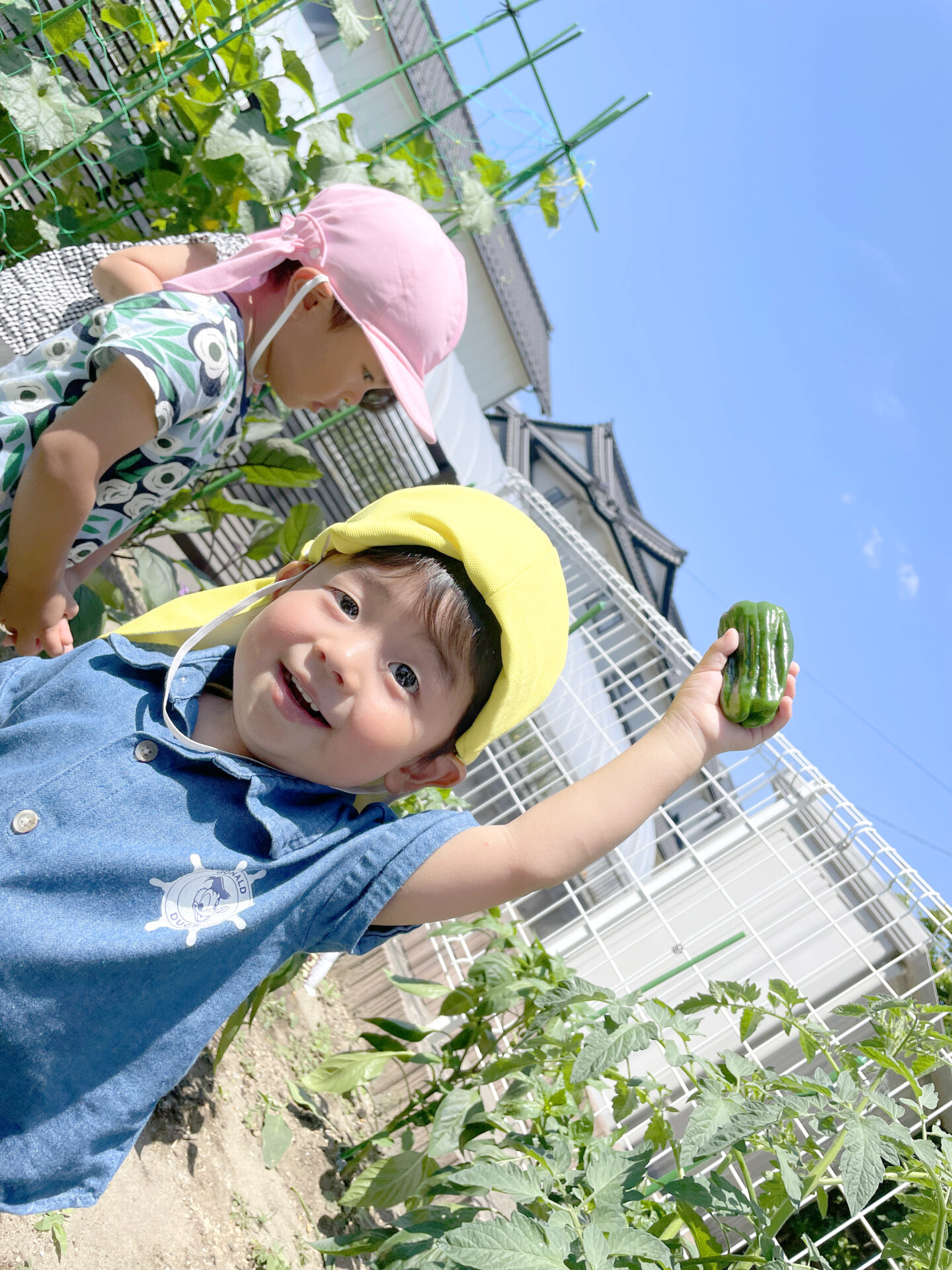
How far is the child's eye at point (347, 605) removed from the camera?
1.03 meters

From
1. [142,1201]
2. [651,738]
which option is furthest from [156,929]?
[142,1201]

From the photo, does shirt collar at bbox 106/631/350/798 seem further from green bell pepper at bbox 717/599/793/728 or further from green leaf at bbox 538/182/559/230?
green leaf at bbox 538/182/559/230

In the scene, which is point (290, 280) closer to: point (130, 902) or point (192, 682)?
point (192, 682)

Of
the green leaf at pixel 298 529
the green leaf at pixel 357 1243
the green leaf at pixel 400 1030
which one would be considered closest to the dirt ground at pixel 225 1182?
the green leaf at pixel 357 1243

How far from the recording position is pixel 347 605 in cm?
104

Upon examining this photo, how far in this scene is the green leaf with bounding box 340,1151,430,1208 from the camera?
5.19ft

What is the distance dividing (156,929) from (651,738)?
637mm

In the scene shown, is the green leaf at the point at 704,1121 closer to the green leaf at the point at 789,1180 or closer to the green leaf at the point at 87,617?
the green leaf at the point at 789,1180

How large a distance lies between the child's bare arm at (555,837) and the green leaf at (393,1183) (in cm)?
86

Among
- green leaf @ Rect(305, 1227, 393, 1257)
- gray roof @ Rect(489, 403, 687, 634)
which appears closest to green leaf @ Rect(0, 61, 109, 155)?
green leaf @ Rect(305, 1227, 393, 1257)

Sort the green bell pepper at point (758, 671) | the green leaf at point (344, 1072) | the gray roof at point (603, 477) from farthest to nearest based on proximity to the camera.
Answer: the gray roof at point (603, 477), the green leaf at point (344, 1072), the green bell pepper at point (758, 671)

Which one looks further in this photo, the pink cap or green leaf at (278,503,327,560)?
green leaf at (278,503,327,560)

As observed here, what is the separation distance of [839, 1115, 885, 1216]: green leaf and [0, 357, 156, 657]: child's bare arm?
127cm

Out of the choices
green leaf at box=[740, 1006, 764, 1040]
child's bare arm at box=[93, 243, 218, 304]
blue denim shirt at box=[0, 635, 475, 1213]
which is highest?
child's bare arm at box=[93, 243, 218, 304]
